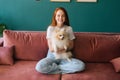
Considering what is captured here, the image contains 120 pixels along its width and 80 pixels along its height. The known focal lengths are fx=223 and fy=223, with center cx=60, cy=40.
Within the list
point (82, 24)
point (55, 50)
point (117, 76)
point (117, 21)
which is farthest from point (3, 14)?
point (117, 76)

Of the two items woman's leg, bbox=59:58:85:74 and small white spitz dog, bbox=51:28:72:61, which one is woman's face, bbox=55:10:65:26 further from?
woman's leg, bbox=59:58:85:74

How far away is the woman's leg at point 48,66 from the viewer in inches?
99.9

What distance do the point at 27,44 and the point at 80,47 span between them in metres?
0.70

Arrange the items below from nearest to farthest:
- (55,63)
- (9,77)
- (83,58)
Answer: (9,77), (55,63), (83,58)

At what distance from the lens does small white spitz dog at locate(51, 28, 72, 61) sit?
277 centimetres

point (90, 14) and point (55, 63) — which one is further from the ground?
point (90, 14)

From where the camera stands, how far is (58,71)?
260cm

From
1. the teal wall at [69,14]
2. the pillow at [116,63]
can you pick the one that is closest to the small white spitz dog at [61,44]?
the pillow at [116,63]

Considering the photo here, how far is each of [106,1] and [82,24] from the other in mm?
591

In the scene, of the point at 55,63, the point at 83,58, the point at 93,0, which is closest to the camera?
the point at 55,63

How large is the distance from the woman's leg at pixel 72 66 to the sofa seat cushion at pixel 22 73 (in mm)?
142

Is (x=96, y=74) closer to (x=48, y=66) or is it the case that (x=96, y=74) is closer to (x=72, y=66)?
(x=72, y=66)

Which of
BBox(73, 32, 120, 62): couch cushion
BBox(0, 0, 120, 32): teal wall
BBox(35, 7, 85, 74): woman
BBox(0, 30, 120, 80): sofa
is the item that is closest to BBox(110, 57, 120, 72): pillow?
BBox(0, 30, 120, 80): sofa

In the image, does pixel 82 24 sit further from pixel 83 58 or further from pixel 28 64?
pixel 28 64
